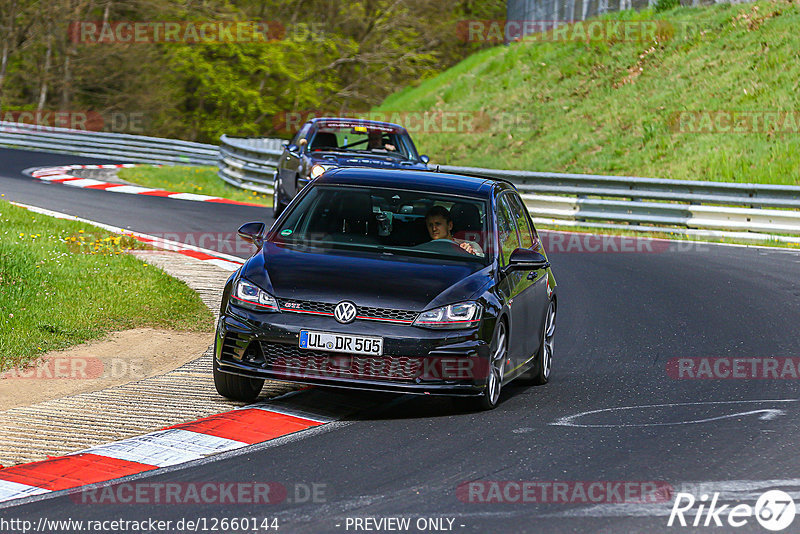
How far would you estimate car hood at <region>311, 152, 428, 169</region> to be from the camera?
1788 cm

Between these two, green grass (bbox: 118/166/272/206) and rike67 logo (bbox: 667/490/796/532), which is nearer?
rike67 logo (bbox: 667/490/796/532)

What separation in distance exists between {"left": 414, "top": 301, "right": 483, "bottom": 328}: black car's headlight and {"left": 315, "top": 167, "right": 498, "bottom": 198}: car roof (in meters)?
1.45

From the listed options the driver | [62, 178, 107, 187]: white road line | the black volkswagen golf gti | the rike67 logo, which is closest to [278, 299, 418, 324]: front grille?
the black volkswagen golf gti

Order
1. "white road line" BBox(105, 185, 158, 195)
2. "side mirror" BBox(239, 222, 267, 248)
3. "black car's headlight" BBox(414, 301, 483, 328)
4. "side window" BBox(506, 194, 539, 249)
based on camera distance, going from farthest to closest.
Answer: "white road line" BBox(105, 185, 158, 195)
"side window" BBox(506, 194, 539, 249)
"side mirror" BBox(239, 222, 267, 248)
"black car's headlight" BBox(414, 301, 483, 328)

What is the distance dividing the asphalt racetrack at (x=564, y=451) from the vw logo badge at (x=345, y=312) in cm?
65

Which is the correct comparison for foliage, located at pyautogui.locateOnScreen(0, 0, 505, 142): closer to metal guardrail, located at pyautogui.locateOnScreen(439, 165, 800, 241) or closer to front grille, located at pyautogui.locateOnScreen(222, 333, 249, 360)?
metal guardrail, located at pyautogui.locateOnScreen(439, 165, 800, 241)

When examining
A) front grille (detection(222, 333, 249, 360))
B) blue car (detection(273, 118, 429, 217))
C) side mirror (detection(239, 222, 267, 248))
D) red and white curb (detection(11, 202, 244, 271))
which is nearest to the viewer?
front grille (detection(222, 333, 249, 360))

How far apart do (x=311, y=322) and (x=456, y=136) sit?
3071 centimetres

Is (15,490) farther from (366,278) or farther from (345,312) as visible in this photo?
(366,278)

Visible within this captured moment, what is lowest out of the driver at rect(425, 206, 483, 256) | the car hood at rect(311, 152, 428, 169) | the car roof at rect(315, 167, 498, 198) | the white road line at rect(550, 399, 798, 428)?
the white road line at rect(550, 399, 798, 428)

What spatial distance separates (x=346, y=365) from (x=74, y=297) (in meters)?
4.90

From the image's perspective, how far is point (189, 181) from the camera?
30922 millimetres

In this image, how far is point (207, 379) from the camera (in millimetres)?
8945

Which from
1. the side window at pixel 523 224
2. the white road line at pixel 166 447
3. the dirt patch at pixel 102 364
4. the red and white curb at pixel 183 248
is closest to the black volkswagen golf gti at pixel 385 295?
the side window at pixel 523 224
